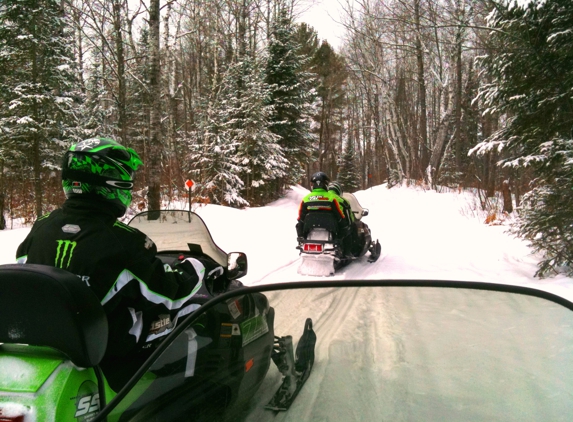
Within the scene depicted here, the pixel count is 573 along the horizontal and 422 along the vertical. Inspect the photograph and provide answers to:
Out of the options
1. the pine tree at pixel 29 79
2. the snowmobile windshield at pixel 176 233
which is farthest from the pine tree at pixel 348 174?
the snowmobile windshield at pixel 176 233

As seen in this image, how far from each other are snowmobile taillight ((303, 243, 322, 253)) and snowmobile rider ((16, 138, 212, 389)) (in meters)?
4.85

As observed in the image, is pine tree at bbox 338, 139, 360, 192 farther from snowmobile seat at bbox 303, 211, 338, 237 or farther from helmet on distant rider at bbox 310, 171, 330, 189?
snowmobile seat at bbox 303, 211, 338, 237

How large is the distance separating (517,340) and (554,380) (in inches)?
4.3

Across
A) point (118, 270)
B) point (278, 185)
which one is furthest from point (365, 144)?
point (118, 270)

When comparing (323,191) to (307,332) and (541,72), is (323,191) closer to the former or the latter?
(541,72)

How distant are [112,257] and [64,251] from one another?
8.8 inches

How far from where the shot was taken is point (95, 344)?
1.25 meters

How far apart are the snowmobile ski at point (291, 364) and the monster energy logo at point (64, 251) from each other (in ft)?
3.42

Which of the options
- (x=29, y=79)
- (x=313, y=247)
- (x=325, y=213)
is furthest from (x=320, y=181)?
(x=29, y=79)

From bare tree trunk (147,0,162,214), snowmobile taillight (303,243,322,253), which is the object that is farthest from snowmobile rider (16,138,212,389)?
bare tree trunk (147,0,162,214)

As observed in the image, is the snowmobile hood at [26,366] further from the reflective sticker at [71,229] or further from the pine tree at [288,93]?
the pine tree at [288,93]

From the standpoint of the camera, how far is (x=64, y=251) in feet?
5.48

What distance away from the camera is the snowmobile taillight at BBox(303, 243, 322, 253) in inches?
267

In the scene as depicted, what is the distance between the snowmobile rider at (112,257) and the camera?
1.62 m
